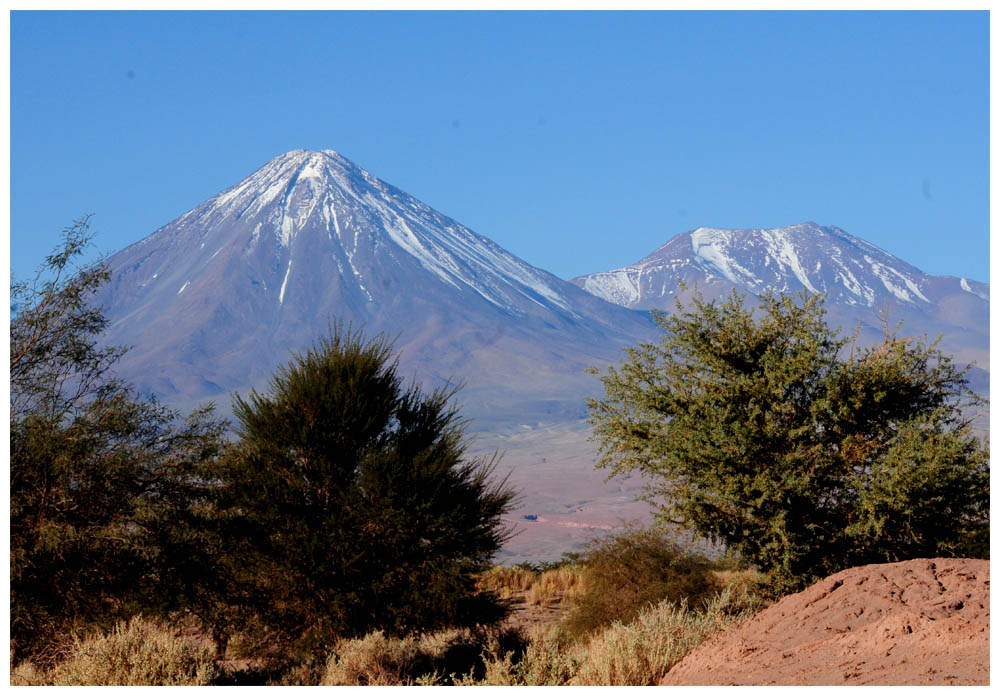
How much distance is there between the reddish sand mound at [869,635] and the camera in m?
11.2

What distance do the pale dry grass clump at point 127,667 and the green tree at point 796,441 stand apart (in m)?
8.81

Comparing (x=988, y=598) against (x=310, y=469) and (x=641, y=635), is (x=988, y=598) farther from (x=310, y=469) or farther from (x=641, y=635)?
(x=310, y=469)

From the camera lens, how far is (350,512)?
1917 cm

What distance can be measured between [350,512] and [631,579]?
6073 millimetres

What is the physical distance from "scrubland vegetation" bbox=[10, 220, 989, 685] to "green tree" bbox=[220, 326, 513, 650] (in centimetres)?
4

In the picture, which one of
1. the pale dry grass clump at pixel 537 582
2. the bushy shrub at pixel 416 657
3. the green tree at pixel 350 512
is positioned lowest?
the bushy shrub at pixel 416 657

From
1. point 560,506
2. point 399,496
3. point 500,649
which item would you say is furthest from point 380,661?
point 560,506

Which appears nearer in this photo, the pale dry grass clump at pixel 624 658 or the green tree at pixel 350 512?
the pale dry grass clump at pixel 624 658

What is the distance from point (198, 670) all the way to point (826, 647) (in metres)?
7.39

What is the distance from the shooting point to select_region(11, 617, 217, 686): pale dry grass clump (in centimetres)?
1339

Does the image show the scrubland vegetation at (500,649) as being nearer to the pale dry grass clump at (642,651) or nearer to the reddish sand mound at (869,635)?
the pale dry grass clump at (642,651)

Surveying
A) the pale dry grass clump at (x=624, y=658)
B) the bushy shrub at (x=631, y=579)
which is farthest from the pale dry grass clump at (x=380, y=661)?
the bushy shrub at (x=631, y=579)

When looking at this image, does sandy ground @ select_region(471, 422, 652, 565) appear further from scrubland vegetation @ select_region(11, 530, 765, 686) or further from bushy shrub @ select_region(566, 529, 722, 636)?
scrubland vegetation @ select_region(11, 530, 765, 686)

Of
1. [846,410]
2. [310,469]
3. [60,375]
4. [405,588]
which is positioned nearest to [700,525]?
[846,410]
